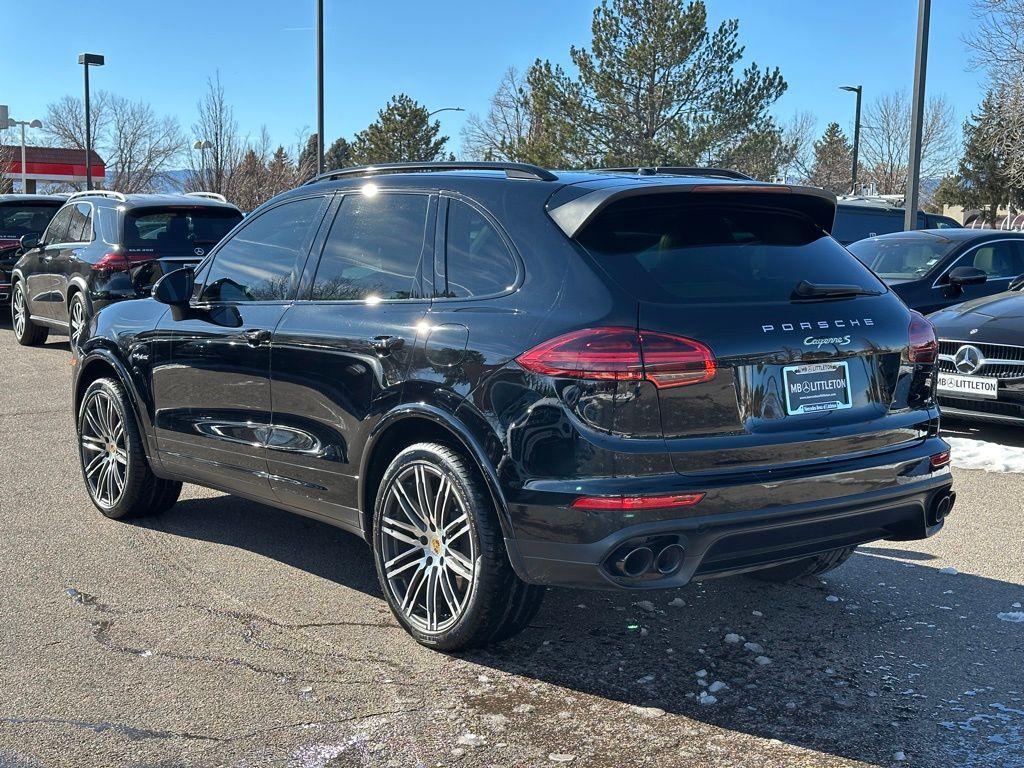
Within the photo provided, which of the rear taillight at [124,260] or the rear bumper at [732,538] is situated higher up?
the rear taillight at [124,260]

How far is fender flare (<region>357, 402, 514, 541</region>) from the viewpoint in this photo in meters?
4.07

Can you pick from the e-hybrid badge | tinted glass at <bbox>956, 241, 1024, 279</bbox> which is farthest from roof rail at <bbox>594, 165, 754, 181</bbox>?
tinted glass at <bbox>956, 241, 1024, 279</bbox>

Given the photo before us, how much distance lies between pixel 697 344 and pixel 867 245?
9685 millimetres

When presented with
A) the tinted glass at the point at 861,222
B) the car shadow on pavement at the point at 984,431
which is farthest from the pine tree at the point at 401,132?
the car shadow on pavement at the point at 984,431

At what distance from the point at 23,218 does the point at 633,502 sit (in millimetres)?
16500

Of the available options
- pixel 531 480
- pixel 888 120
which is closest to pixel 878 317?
pixel 531 480

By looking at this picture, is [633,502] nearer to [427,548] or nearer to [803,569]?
[427,548]

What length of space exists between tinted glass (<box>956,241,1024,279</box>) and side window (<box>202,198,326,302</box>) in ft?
27.8

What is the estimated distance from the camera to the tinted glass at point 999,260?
12.1 m

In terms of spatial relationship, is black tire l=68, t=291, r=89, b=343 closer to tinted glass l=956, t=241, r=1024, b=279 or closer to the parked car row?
the parked car row

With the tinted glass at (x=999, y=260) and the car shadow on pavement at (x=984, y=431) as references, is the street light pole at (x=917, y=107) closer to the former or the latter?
the tinted glass at (x=999, y=260)

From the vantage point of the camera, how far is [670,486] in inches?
151

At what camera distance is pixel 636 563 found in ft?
12.8

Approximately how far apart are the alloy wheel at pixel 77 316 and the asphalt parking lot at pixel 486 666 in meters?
7.96
